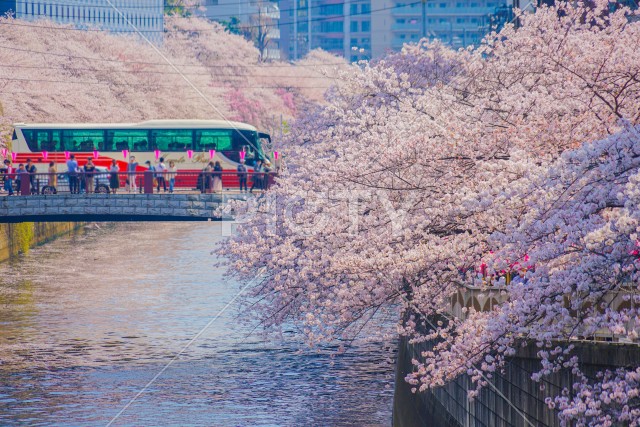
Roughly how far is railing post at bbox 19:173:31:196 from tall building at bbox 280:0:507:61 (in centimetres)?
9750

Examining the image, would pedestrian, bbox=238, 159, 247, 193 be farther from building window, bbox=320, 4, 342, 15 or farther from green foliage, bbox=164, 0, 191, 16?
building window, bbox=320, 4, 342, 15

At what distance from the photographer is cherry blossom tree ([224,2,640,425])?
9008mm

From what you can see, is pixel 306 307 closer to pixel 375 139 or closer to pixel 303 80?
pixel 375 139

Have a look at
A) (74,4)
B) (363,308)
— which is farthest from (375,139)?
(74,4)

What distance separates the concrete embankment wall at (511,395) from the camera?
9.98 metres

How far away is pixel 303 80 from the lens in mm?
98062

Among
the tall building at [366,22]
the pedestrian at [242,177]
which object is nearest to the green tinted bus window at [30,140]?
the pedestrian at [242,177]

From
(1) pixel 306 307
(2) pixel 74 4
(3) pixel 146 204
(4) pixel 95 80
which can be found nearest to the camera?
(1) pixel 306 307

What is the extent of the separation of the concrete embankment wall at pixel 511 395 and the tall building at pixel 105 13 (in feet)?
230

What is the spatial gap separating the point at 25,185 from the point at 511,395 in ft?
87.8

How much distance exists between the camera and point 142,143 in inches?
1903

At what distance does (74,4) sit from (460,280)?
277 ft

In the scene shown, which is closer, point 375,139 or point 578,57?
point 578,57

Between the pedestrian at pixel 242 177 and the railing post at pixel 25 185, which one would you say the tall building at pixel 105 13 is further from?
the railing post at pixel 25 185
